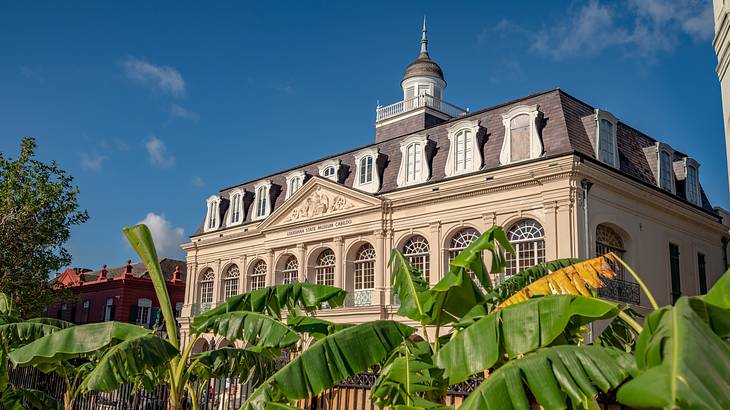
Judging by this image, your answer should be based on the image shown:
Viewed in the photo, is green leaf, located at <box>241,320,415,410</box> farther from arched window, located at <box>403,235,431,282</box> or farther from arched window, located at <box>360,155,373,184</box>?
arched window, located at <box>360,155,373,184</box>

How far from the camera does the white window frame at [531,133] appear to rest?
2219 centimetres

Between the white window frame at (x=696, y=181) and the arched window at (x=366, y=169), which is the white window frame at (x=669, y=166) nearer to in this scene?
the white window frame at (x=696, y=181)

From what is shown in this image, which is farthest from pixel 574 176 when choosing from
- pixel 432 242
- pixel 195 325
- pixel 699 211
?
pixel 195 325

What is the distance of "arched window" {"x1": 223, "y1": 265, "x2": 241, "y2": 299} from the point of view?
3366 cm

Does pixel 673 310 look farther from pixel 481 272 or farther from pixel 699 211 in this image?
pixel 699 211

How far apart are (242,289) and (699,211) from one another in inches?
787

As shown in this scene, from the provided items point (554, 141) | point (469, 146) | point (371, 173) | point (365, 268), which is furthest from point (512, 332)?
point (371, 173)

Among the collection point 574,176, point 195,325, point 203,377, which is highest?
point 574,176

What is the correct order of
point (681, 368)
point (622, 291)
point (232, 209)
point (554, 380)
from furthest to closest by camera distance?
1. point (232, 209)
2. point (622, 291)
3. point (554, 380)
4. point (681, 368)

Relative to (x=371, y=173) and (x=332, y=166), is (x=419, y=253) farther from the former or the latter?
(x=332, y=166)

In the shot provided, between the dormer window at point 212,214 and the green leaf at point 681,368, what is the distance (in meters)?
32.7

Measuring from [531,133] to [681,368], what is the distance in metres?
19.5

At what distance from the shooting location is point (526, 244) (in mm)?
22141

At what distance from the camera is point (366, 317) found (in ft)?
84.7
